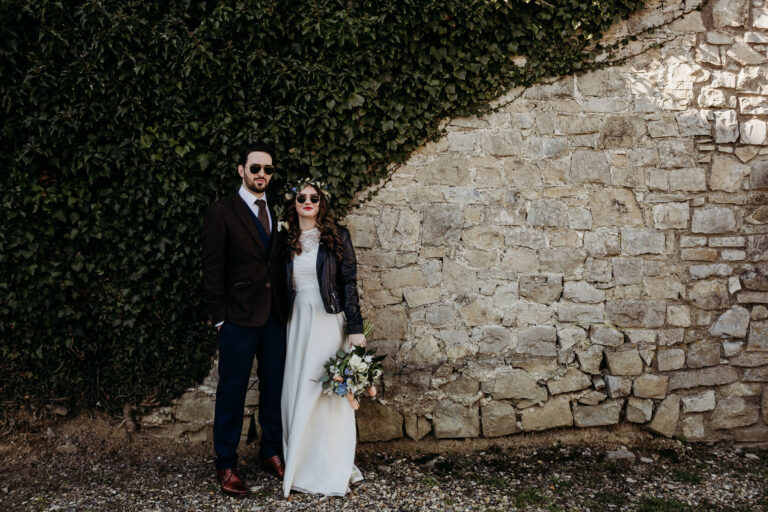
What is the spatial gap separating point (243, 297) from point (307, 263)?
0.48 meters

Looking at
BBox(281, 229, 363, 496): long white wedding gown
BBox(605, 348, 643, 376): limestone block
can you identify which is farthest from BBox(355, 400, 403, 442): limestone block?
BBox(605, 348, 643, 376): limestone block

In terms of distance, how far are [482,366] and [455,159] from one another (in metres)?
1.70

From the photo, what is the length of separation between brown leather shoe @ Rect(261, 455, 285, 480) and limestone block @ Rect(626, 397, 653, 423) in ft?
9.29

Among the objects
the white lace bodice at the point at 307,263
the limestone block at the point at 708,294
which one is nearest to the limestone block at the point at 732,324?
the limestone block at the point at 708,294

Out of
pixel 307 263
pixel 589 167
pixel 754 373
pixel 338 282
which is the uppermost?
pixel 589 167

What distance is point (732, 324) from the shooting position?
4344 millimetres

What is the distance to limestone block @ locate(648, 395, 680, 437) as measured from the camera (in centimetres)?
434

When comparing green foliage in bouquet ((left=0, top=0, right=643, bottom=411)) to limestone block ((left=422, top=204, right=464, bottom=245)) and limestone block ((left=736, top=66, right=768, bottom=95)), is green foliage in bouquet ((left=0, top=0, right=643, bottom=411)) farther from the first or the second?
limestone block ((left=736, top=66, right=768, bottom=95))

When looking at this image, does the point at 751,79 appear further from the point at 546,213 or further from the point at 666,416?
the point at 666,416

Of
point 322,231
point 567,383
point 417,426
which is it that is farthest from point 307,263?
point 567,383

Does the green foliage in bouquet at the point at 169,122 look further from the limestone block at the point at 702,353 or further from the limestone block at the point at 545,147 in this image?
the limestone block at the point at 702,353

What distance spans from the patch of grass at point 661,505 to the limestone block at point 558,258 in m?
1.75

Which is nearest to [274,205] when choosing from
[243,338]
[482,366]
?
[243,338]

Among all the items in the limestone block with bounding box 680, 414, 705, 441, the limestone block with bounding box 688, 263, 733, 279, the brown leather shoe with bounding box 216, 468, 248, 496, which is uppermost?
the limestone block with bounding box 688, 263, 733, 279
